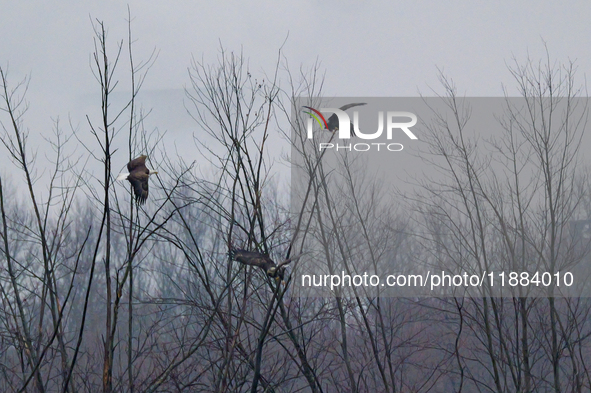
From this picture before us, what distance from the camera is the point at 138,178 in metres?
2.64

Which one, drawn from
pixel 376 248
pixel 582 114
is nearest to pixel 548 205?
pixel 582 114

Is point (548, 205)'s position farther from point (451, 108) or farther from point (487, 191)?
point (451, 108)

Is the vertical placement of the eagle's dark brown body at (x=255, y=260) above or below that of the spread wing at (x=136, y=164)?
below

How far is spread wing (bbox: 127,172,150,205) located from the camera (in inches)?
103

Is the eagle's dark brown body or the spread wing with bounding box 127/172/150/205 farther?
the eagle's dark brown body

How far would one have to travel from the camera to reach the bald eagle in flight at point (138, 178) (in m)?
2.62

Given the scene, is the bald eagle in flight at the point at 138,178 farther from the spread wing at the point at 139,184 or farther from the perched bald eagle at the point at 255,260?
the perched bald eagle at the point at 255,260

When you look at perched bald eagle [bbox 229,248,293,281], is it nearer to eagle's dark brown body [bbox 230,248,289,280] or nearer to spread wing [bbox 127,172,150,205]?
eagle's dark brown body [bbox 230,248,289,280]

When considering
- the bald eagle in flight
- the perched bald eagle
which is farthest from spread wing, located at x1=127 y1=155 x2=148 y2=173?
the perched bald eagle

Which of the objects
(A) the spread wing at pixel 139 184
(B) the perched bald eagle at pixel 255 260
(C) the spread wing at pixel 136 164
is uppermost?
(C) the spread wing at pixel 136 164

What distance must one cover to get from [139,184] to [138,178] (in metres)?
0.03

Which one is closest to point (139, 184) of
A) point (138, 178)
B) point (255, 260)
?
point (138, 178)

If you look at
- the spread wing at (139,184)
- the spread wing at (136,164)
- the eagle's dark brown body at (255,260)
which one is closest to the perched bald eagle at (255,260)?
the eagle's dark brown body at (255,260)

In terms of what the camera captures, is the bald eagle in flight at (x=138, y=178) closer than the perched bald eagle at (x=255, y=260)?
Yes
